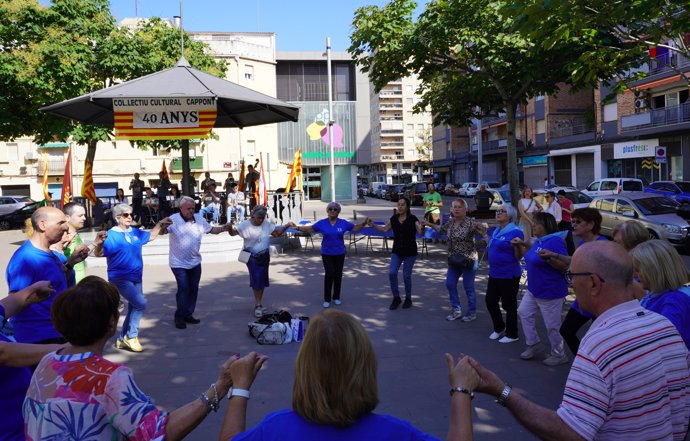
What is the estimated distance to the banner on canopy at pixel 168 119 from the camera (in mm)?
9648

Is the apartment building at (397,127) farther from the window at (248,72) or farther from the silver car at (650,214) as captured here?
the silver car at (650,214)

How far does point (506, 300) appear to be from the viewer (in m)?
6.63

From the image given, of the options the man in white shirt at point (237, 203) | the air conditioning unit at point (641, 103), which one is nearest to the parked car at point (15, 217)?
the man in white shirt at point (237, 203)

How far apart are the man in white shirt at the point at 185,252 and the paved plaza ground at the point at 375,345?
0.39 m

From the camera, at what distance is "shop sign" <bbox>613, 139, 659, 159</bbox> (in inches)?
1336

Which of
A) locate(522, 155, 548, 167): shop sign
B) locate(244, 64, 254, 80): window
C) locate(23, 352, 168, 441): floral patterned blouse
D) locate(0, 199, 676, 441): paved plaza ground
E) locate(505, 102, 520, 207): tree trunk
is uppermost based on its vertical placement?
locate(244, 64, 254, 80): window

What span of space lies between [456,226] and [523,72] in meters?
6.08

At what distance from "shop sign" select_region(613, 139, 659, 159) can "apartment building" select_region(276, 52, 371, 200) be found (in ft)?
59.5

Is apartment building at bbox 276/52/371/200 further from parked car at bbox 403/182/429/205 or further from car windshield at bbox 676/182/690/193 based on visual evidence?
car windshield at bbox 676/182/690/193

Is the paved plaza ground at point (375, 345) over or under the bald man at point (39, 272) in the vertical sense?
under

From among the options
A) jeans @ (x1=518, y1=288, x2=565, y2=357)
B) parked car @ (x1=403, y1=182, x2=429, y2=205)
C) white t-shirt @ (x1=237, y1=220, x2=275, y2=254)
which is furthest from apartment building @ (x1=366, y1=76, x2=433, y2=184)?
jeans @ (x1=518, y1=288, x2=565, y2=357)

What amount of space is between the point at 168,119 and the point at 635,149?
33.6 m

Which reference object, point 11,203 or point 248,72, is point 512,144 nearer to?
point 11,203

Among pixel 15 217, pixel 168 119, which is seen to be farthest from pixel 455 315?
pixel 15 217
